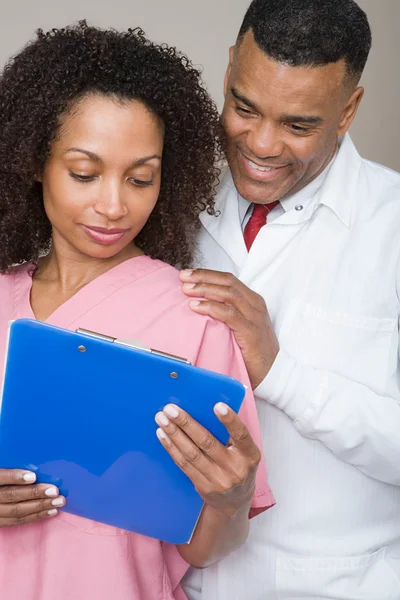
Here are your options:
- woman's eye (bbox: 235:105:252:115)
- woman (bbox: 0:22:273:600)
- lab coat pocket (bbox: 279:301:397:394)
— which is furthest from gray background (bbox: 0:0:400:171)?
lab coat pocket (bbox: 279:301:397:394)

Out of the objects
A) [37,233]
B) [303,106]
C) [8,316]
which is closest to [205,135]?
[303,106]

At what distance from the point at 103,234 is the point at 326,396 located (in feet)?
1.94

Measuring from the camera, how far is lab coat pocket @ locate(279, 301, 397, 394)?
1.91m

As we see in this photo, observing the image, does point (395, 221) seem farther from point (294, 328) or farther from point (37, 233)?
point (37, 233)

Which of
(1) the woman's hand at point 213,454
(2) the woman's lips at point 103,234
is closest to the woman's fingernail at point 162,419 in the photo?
(1) the woman's hand at point 213,454

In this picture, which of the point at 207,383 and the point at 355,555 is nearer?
the point at 207,383

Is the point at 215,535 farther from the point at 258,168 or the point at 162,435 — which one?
the point at 258,168

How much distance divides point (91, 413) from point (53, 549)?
→ 0.31 meters

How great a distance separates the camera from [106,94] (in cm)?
155

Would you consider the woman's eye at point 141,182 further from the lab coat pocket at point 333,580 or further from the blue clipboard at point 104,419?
the lab coat pocket at point 333,580

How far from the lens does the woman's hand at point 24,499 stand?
59.4 inches

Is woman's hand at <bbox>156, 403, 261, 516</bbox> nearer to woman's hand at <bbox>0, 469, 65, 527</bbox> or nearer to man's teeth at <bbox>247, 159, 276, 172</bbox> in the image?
woman's hand at <bbox>0, 469, 65, 527</bbox>

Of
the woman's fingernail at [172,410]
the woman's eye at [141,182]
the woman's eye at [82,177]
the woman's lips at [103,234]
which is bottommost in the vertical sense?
the woman's fingernail at [172,410]

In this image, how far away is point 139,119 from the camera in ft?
5.12
